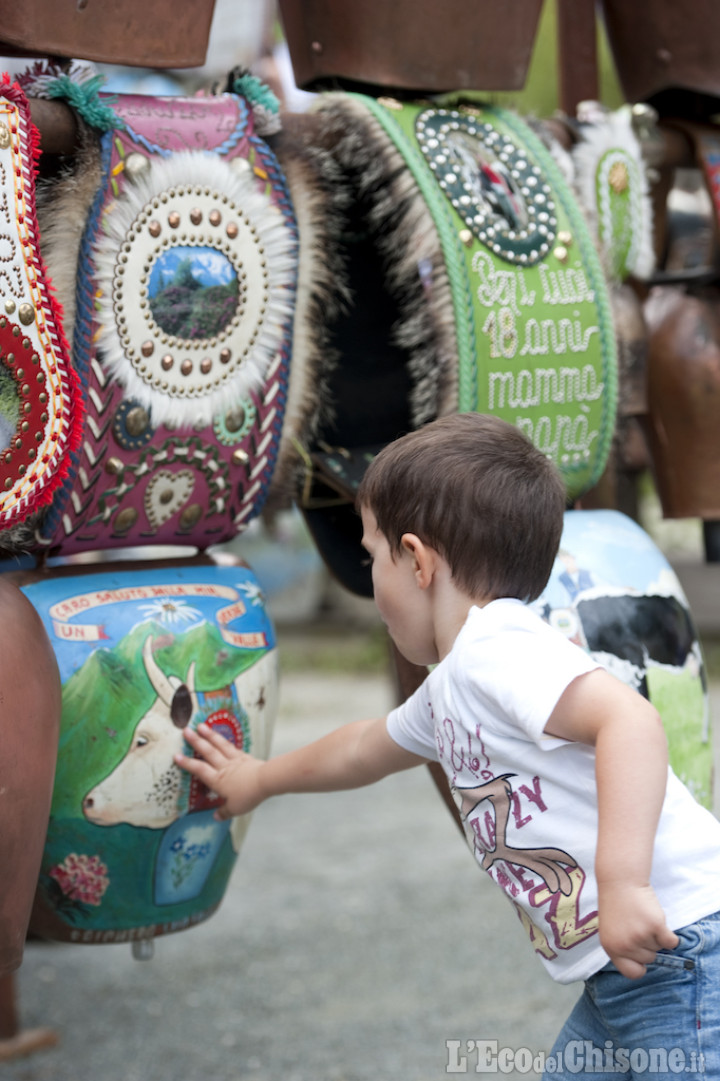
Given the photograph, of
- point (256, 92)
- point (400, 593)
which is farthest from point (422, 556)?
point (256, 92)

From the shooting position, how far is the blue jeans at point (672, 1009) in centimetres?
77

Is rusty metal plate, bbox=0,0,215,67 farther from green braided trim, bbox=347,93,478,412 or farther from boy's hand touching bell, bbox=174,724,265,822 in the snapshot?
boy's hand touching bell, bbox=174,724,265,822

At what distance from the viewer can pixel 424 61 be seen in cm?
121

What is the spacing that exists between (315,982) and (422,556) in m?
1.25

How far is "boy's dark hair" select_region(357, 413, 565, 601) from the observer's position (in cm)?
81

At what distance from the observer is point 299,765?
994 millimetres

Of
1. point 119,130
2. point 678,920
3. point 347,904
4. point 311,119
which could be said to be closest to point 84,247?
point 119,130

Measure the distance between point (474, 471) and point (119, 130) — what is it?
0.44 meters

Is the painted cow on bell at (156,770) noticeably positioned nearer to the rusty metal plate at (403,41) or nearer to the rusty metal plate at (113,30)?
the rusty metal plate at (113,30)

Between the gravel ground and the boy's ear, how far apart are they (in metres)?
0.89

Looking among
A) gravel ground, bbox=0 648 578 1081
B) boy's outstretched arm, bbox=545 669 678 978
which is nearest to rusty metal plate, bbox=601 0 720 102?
boy's outstretched arm, bbox=545 669 678 978

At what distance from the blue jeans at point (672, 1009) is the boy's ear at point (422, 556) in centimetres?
28

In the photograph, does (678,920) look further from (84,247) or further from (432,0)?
(432,0)

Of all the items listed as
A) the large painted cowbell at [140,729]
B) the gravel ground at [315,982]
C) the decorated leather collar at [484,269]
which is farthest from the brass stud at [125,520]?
the gravel ground at [315,982]
